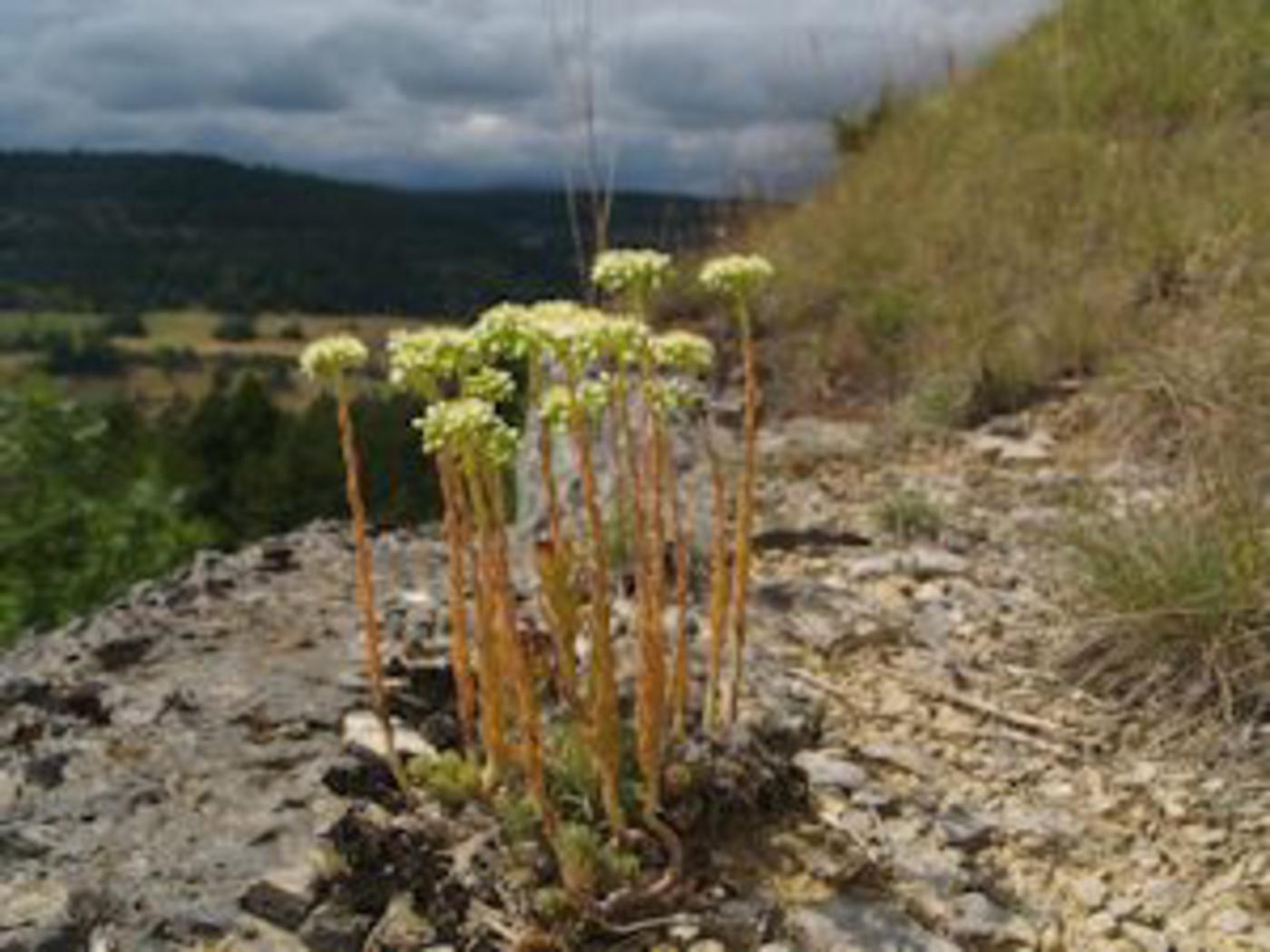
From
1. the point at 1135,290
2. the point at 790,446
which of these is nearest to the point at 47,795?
the point at 790,446

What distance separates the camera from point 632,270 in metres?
3.02

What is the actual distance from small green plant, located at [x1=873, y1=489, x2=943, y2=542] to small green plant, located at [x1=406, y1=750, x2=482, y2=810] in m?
2.75

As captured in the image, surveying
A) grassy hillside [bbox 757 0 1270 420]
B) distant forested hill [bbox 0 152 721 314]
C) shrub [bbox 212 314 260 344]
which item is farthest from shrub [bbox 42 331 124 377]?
grassy hillside [bbox 757 0 1270 420]

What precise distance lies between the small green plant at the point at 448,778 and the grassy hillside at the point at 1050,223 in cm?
370

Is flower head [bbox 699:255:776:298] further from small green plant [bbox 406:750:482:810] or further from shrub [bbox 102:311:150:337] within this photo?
shrub [bbox 102:311:150:337]

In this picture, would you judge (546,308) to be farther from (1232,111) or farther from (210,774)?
(1232,111)

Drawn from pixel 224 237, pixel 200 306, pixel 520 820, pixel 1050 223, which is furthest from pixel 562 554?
pixel 224 237

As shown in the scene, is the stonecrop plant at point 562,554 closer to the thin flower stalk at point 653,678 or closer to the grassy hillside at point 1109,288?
the thin flower stalk at point 653,678

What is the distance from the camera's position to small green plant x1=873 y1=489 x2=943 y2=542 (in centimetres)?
565

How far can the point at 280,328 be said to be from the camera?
325ft

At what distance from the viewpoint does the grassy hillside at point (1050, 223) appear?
7.74 meters

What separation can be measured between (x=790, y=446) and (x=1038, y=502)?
5.32ft

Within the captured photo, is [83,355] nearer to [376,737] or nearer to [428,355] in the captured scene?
[376,737]

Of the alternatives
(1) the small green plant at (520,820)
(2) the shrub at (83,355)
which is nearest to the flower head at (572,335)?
(1) the small green plant at (520,820)
